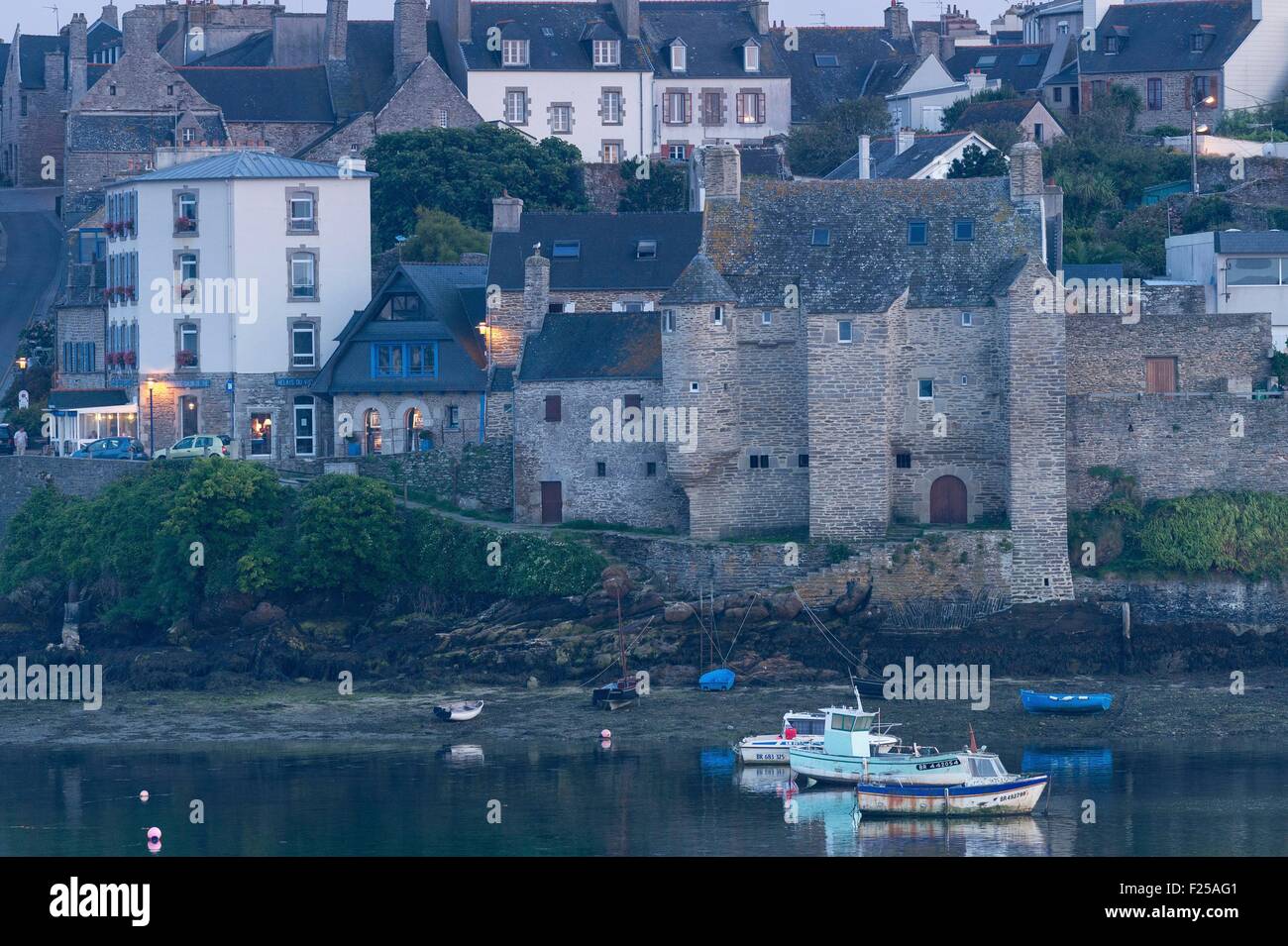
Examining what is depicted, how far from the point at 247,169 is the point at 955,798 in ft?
106

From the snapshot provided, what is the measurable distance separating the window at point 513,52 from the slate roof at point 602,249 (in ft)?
66.2

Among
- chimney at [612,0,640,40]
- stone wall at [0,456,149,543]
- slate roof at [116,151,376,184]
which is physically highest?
chimney at [612,0,640,40]

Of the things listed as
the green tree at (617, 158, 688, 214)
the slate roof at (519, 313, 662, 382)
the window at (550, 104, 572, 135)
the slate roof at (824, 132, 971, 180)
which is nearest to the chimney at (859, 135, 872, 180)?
the slate roof at (824, 132, 971, 180)

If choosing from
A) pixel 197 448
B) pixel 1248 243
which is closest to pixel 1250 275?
pixel 1248 243

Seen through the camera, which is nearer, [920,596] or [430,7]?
[920,596]

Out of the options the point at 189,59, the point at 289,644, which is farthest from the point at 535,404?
the point at 189,59

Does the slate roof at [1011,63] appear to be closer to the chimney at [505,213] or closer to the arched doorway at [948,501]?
the chimney at [505,213]

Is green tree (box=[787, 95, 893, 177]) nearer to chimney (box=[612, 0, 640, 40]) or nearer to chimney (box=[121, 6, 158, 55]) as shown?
chimney (box=[612, 0, 640, 40])

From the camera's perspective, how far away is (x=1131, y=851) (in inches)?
1764

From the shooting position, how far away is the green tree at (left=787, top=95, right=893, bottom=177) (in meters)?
86.3

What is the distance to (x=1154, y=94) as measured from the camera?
8644 cm

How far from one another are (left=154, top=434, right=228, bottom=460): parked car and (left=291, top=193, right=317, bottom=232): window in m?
6.96
